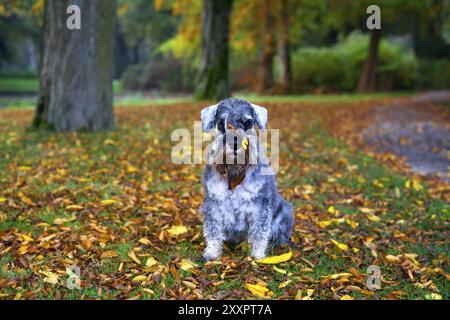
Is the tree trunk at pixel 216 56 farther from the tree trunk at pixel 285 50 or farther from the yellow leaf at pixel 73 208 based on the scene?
the yellow leaf at pixel 73 208

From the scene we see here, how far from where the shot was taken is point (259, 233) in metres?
4.79

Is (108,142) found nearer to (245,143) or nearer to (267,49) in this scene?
(245,143)

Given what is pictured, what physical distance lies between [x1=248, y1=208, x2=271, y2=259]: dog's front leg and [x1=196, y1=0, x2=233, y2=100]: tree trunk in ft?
45.0

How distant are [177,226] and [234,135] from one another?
2260mm

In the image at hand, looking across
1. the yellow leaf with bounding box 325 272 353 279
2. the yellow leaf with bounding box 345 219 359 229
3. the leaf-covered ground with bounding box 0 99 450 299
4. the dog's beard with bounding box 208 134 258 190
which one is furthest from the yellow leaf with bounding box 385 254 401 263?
the dog's beard with bounding box 208 134 258 190

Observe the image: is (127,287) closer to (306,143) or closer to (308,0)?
(306,143)

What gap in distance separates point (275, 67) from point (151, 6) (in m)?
16.7

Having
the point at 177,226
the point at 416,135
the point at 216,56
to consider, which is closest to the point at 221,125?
the point at 177,226

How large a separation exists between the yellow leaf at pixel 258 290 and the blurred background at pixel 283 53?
18493 mm

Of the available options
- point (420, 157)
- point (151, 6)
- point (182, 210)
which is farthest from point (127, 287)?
point (151, 6)

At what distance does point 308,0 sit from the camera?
29.2 meters

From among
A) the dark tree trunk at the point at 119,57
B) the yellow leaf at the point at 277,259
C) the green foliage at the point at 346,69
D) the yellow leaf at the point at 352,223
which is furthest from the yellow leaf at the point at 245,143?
the dark tree trunk at the point at 119,57

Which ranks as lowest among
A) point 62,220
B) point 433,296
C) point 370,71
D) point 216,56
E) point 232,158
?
point 433,296
